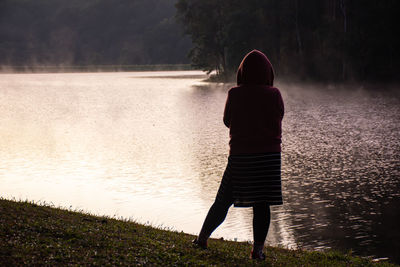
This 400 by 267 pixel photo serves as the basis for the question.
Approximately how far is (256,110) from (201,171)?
1147cm

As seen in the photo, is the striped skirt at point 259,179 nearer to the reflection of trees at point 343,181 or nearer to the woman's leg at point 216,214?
the woman's leg at point 216,214

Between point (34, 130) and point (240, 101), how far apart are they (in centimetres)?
2491

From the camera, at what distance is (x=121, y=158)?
20828 millimetres

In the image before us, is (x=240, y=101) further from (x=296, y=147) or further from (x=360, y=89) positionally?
(x=360, y=89)

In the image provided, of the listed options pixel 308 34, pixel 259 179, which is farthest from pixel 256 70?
pixel 308 34

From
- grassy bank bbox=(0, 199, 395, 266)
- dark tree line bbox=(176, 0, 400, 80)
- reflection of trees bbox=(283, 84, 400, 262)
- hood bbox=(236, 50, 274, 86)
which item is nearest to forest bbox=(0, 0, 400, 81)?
dark tree line bbox=(176, 0, 400, 80)

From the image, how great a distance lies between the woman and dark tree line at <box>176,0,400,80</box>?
52829 mm

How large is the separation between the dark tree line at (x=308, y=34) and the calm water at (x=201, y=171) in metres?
22.2

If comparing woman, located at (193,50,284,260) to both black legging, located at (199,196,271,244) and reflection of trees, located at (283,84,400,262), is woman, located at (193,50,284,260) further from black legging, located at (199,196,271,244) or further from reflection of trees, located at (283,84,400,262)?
reflection of trees, located at (283,84,400,262)

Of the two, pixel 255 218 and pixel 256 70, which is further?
pixel 255 218

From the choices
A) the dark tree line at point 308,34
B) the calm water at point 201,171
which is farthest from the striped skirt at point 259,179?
the dark tree line at point 308,34

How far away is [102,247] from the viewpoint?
7.05 m

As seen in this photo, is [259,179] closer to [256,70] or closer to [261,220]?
[261,220]

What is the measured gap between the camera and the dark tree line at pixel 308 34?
57.5 m
